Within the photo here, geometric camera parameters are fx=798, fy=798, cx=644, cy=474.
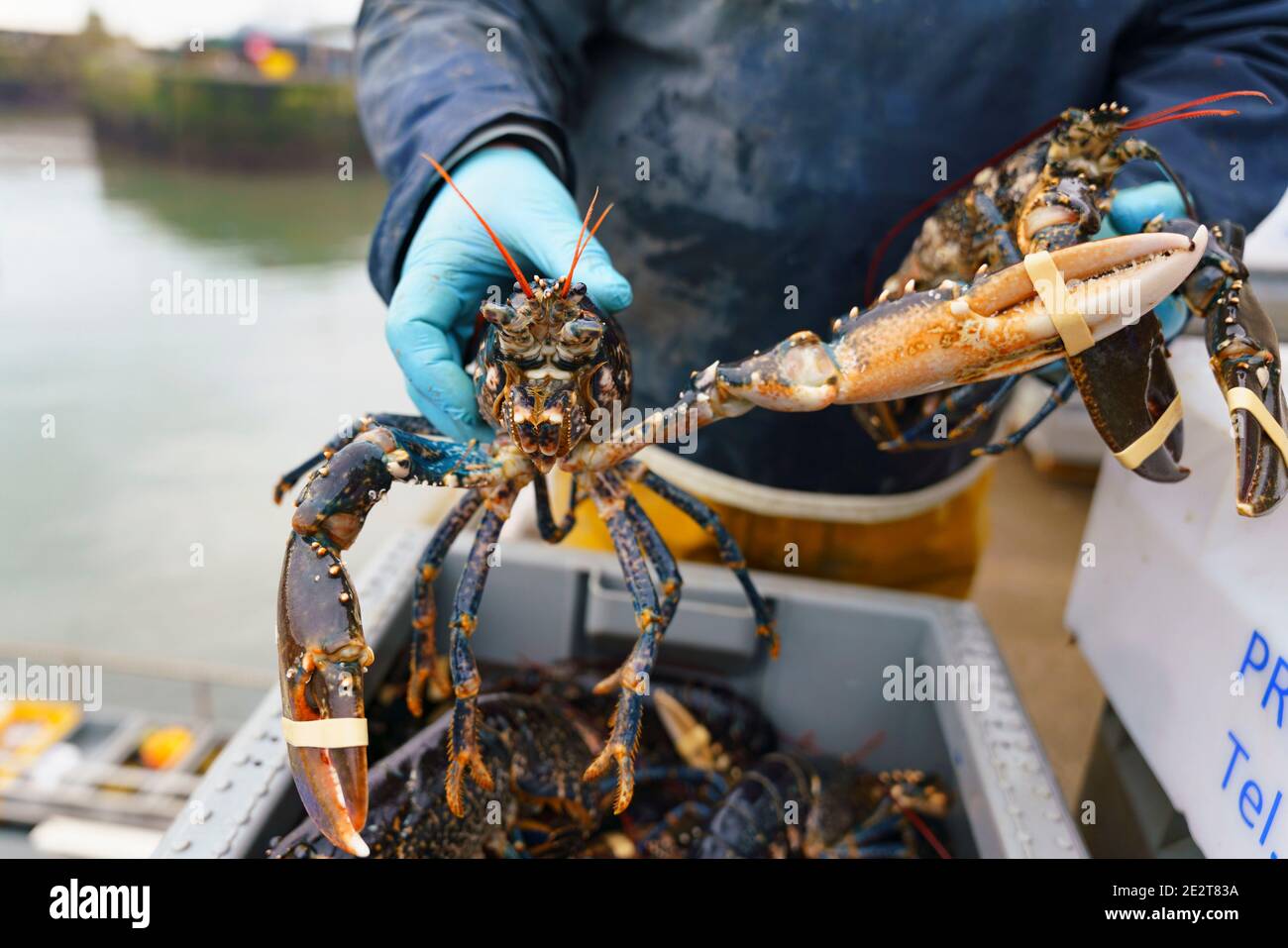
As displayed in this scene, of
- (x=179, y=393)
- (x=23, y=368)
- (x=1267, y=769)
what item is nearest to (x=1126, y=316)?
(x=1267, y=769)

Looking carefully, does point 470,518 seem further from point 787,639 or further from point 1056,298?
point 1056,298

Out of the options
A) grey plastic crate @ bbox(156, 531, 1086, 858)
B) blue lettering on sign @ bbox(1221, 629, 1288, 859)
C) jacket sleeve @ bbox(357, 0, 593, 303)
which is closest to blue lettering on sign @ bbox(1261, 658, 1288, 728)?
blue lettering on sign @ bbox(1221, 629, 1288, 859)

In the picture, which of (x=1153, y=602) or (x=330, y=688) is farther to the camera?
(x=1153, y=602)

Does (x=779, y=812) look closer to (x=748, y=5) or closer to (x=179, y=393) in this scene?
(x=748, y=5)
